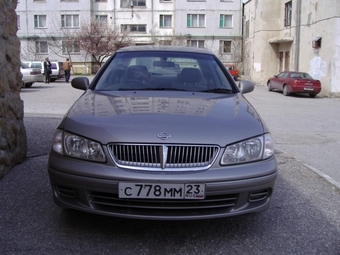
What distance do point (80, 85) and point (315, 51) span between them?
68.7ft

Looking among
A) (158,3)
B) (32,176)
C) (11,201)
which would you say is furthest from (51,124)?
(158,3)

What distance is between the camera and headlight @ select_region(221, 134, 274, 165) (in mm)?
2811

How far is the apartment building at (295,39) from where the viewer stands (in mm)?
20281

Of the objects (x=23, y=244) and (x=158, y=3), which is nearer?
(x=23, y=244)

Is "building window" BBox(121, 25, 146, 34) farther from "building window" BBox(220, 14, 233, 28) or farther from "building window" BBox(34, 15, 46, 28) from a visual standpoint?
"building window" BBox(34, 15, 46, 28)

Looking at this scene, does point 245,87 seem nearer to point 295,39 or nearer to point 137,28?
point 295,39

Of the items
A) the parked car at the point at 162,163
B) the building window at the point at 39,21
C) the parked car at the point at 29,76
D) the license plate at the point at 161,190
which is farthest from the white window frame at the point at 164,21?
the license plate at the point at 161,190

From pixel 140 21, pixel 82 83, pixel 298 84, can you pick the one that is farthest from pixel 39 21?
pixel 82 83

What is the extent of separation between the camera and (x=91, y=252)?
110 inches

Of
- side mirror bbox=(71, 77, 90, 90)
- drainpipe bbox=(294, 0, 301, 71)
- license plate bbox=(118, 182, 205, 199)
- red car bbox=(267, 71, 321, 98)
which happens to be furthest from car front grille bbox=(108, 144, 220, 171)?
drainpipe bbox=(294, 0, 301, 71)

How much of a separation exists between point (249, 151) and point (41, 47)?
43586 mm

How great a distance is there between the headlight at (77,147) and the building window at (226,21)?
A: 40909 mm

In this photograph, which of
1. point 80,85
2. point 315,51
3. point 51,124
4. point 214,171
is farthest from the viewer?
point 315,51

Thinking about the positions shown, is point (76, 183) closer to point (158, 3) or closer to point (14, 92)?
point (14, 92)
